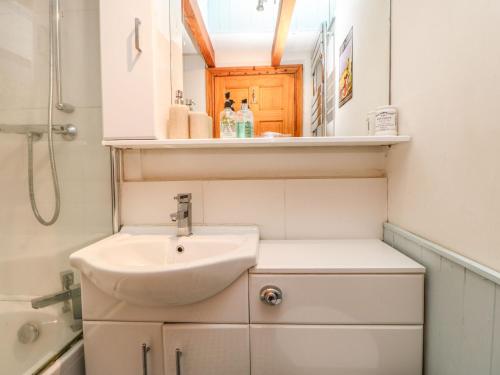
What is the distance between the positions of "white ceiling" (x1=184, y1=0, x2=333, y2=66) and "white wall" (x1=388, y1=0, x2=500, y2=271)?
0.31 meters

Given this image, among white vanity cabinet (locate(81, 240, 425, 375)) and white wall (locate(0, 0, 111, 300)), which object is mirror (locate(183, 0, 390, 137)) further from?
white vanity cabinet (locate(81, 240, 425, 375))

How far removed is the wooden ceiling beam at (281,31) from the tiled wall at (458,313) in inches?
33.7

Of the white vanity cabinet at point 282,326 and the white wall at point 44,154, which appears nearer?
the white vanity cabinet at point 282,326

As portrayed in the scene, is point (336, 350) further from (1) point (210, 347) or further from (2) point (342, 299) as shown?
(1) point (210, 347)

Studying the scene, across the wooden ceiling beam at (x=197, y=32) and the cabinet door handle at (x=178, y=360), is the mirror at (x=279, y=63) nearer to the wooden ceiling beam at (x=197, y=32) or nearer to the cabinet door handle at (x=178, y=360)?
the wooden ceiling beam at (x=197, y=32)

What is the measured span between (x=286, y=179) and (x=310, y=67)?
0.49 m

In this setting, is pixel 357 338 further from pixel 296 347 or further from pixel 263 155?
pixel 263 155

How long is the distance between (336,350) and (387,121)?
75 centimetres

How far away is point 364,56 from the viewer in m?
1.03

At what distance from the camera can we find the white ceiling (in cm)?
106

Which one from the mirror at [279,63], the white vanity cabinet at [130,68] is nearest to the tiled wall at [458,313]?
the mirror at [279,63]

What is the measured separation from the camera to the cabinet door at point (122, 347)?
29.2 inches

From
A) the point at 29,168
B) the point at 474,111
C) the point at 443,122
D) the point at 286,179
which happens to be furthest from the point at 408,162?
the point at 29,168

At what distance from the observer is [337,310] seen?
2.37ft
